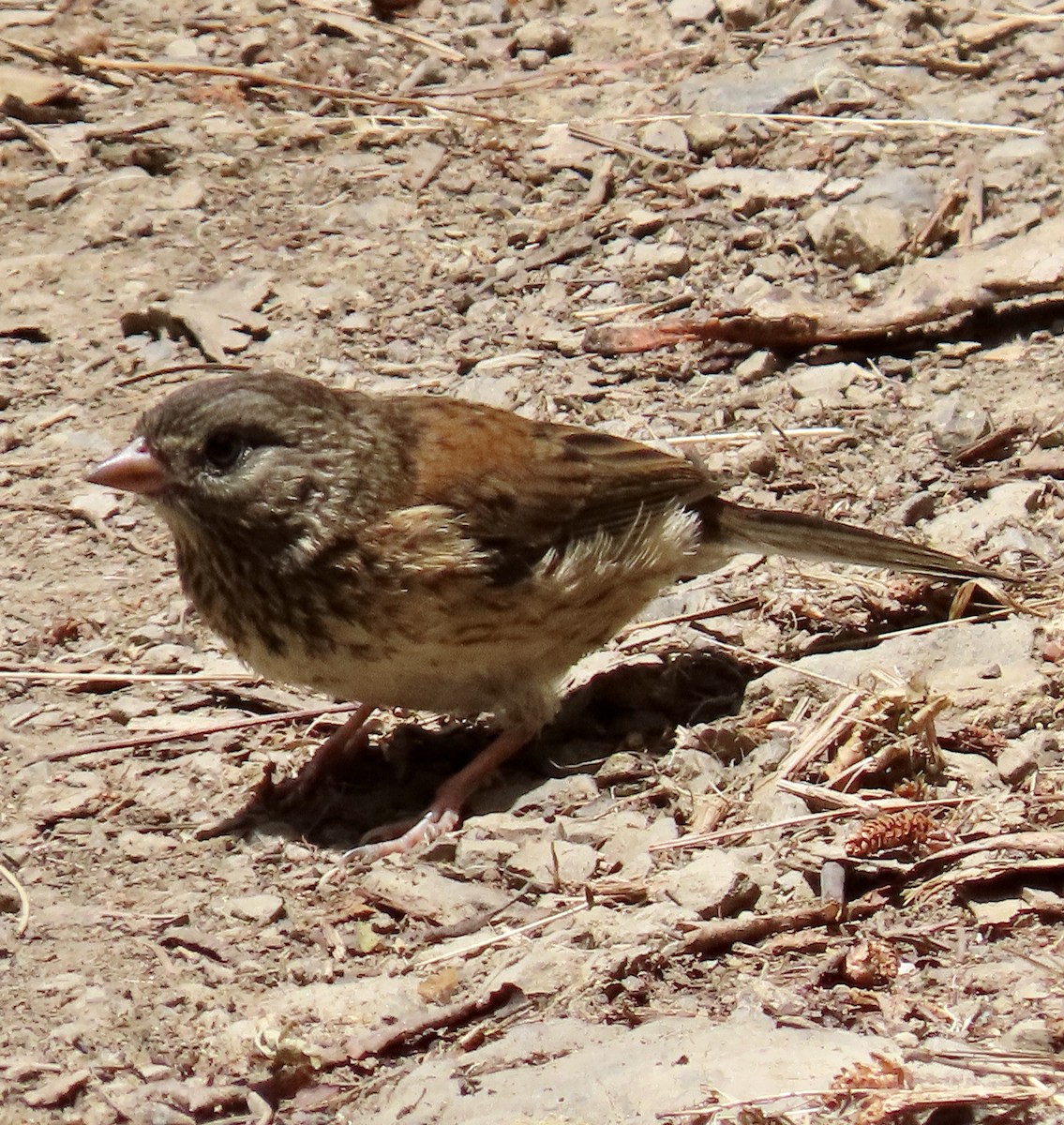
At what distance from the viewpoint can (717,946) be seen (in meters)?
3.93

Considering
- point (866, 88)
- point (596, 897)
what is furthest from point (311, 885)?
point (866, 88)

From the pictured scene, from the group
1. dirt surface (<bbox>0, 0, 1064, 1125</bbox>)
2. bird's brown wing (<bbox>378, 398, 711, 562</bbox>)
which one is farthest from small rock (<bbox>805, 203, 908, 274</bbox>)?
bird's brown wing (<bbox>378, 398, 711, 562</bbox>)

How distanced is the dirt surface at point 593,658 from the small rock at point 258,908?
0.02m

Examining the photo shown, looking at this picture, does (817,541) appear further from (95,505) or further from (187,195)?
(187,195)

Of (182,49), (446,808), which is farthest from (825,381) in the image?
(182,49)

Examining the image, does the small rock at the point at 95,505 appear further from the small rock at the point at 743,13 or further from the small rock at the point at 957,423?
the small rock at the point at 743,13

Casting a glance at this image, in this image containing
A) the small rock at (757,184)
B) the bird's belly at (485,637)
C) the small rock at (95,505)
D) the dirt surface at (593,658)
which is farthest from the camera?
the small rock at (757,184)

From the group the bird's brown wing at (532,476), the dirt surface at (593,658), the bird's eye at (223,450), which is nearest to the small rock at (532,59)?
the dirt surface at (593,658)

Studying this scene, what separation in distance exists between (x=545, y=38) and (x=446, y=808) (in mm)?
4640

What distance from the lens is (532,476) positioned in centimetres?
518

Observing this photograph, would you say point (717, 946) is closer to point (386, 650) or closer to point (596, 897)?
point (596, 897)

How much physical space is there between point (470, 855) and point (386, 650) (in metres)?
0.58

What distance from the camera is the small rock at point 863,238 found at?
6.69 m

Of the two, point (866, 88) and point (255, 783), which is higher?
point (866, 88)
